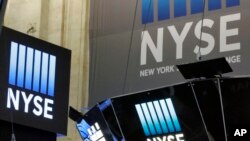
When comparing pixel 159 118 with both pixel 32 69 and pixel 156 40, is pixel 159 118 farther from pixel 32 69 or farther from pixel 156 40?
pixel 156 40

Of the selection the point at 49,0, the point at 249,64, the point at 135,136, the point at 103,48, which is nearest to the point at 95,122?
the point at 135,136

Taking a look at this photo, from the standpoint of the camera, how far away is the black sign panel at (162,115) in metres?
6.99

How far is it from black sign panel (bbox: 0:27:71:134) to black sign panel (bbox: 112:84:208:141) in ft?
9.26

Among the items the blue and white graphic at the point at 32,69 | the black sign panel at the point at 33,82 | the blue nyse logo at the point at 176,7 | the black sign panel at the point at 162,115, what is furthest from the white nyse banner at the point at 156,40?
the black sign panel at the point at 162,115

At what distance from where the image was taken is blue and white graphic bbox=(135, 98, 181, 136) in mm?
7145

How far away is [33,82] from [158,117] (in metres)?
3.47

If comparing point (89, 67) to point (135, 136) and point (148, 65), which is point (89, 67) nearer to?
point (148, 65)

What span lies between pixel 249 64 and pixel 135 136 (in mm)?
5766

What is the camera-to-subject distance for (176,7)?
1461cm

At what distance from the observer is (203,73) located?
6832 millimetres

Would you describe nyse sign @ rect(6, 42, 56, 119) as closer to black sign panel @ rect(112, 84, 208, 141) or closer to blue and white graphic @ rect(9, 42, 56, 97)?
blue and white graphic @ rect(9, 42, 56, 97)

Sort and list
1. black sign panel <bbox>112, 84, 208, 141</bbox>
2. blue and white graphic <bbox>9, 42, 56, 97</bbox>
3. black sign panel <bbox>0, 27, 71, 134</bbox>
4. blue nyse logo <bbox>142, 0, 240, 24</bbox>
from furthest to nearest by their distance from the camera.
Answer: blue nyse logo <bbox>142, 0, 240, 24</bbox> → blue and white graphic <bbox>9, 42, 56, 97</bbox> → black sign panel <bbox>0, 27, 71, 134</bbox> → black sign panel <bbox>112, 84, 208, 141</bbox>

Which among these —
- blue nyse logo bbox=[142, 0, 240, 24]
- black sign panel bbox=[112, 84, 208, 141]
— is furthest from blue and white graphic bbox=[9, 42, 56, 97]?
blue nyse logo bbox=[142, 0, 240, 24]

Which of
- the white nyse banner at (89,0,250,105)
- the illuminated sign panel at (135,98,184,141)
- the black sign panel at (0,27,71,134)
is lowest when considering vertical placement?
the illuminated sign panel at (135,98,184,141)
